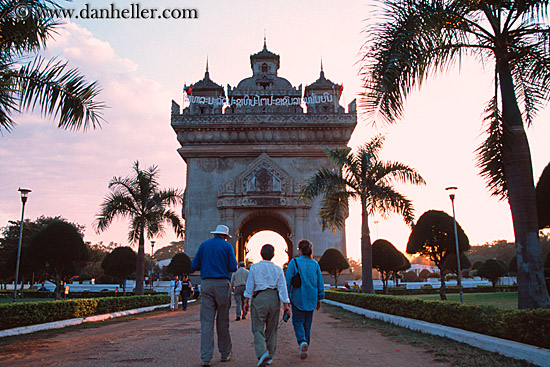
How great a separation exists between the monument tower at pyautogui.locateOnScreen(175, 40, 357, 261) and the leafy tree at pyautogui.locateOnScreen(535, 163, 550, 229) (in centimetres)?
2021

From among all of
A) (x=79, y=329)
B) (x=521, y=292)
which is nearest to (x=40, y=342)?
(x=79, y=329)

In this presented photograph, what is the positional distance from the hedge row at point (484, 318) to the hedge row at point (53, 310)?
328 inches

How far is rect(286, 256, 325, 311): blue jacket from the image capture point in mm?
6914

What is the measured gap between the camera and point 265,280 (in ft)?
21.4

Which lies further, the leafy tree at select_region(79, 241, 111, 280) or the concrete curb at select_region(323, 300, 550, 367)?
the leafy tree at select_region(79, 241, 111, 280)

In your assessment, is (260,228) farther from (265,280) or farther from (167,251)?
(167,251)

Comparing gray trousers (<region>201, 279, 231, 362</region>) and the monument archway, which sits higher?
the monument archway

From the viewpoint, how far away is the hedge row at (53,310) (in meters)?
9.77

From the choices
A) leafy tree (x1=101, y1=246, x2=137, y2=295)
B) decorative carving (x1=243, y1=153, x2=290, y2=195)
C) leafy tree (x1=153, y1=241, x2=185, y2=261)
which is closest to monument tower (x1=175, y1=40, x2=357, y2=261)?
decorative carving (x1=243, y1=153, x2=290, y2=195)

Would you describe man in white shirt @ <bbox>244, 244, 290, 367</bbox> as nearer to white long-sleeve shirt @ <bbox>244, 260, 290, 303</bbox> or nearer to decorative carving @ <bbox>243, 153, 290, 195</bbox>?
white long-sleeve shirt @ <bbox>244, 260, 290, 303</bbox>

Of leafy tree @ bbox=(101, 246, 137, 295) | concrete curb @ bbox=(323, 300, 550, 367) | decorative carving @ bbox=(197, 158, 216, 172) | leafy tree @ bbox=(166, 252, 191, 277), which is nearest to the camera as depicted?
concrete curb @ bbox=(323, 300, 550, 367)

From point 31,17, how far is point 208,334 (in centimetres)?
711

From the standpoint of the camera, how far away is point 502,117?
906 centimetres

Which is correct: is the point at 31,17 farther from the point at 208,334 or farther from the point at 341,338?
the point at 341,338
